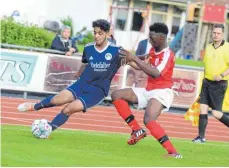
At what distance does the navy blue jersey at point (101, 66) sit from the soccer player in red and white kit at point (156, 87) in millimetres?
236

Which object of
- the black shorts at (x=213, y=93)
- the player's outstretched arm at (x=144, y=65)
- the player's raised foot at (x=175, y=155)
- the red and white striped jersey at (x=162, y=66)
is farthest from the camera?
the black shorts at (x=213, y=93)

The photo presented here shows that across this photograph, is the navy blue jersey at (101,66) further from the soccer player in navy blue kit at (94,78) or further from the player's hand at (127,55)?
the player's hand at (127,55)

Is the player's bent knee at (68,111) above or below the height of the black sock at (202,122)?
above

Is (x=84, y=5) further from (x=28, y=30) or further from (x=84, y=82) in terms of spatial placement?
(x=84, y=82)

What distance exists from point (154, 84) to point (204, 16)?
33.4m

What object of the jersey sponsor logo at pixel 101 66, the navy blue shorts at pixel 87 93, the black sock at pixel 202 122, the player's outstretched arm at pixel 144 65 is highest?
the player's outstretched arm at pixel 144 65

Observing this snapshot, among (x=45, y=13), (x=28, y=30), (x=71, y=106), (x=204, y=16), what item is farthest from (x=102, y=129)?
(x=45, y=13)

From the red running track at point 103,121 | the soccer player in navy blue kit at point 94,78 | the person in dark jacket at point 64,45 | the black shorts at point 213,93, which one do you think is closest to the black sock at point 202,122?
the black shorts at point 213,93

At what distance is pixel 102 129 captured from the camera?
16094 millimetres

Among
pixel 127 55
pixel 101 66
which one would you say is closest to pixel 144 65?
pixel 127 55

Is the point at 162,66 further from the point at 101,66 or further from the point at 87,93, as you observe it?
the point at 87,93

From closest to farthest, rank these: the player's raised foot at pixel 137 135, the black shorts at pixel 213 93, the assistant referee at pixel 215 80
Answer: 1. the player's raised foot at pixel 137 135
2. the assistant referee at pixel 215 80
3. the black shorts at pixel 213 93

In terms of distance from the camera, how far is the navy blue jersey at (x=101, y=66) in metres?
12.0

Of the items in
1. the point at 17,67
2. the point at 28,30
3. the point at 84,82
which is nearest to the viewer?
the point at 84,82
